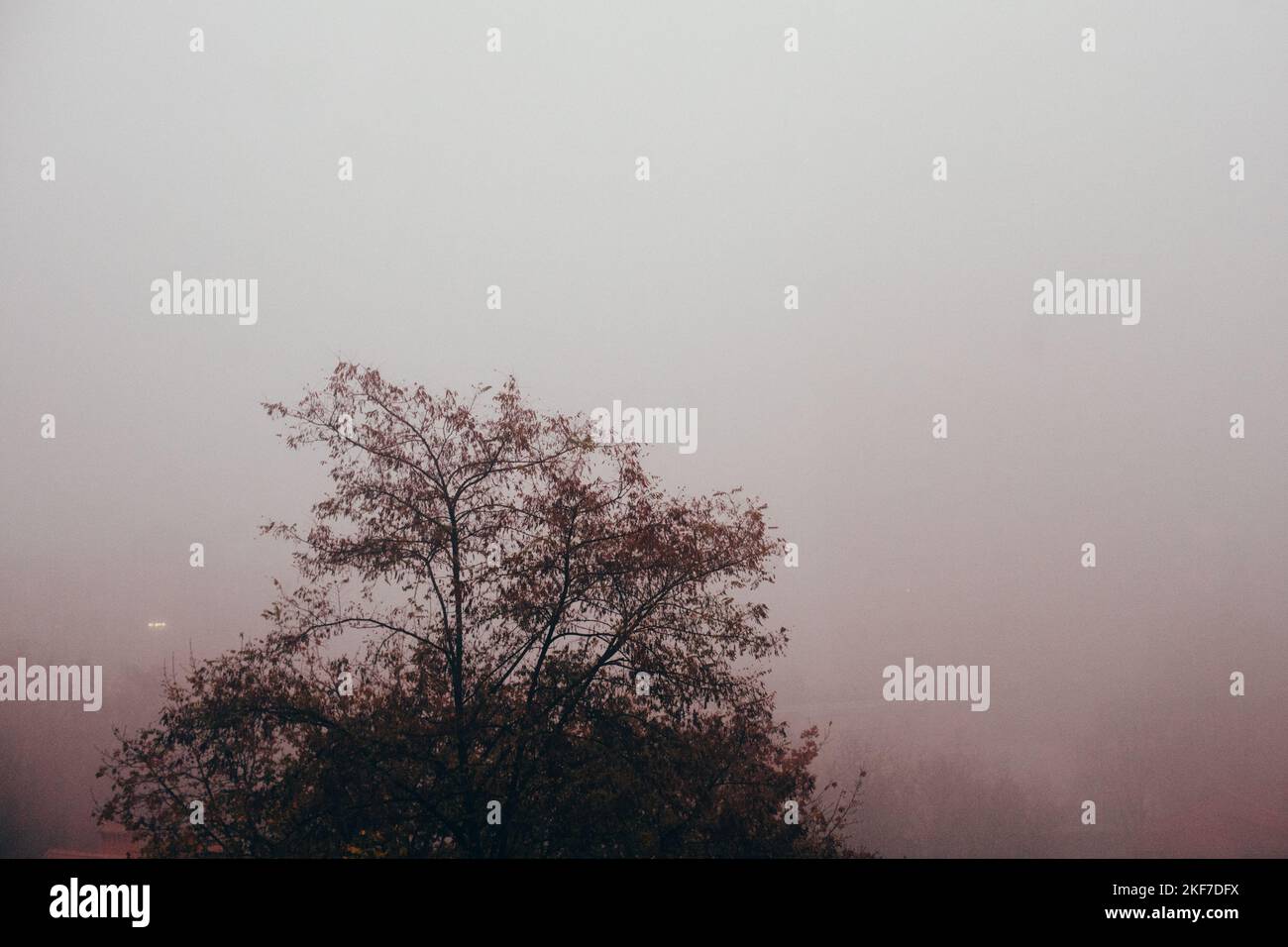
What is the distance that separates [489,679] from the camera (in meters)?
6.18

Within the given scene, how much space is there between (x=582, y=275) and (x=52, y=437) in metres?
3.81

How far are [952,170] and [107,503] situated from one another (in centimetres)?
624

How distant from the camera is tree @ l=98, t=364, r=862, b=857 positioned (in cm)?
603

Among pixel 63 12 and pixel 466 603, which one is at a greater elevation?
pixel 63 12

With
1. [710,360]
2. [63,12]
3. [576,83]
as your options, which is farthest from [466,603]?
[63,12]

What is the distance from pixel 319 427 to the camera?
21.2ft

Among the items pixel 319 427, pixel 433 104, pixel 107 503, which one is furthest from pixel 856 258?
pixel 107 503

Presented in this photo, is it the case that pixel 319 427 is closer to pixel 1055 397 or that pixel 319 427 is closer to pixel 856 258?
pixel 856 258

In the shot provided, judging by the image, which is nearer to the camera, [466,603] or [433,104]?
[466,603]

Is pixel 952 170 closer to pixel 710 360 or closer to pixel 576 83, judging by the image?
pixel 710 360

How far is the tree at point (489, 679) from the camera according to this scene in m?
6.03

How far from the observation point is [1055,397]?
6625mm

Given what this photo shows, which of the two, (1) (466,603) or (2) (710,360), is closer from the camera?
(1) (466,603)

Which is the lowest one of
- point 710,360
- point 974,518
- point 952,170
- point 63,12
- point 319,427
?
point 974,518
